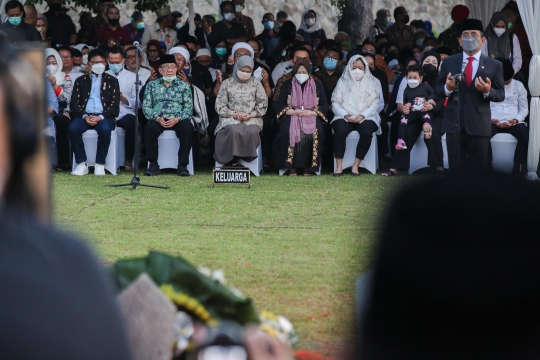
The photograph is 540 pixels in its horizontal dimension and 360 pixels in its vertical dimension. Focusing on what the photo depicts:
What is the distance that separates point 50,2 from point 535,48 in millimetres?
8120

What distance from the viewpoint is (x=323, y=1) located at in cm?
3009

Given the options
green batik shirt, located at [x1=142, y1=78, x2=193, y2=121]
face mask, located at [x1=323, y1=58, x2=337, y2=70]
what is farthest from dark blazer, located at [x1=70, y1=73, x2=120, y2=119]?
face mask, located at [x1=323, y1=58, x2=337, y2=70]

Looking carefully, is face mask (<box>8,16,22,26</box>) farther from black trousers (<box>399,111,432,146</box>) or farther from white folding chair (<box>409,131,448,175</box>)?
white folding chair (<box>409,131,448,175</box>)

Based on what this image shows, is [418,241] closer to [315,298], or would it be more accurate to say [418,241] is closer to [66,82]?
[315,298]

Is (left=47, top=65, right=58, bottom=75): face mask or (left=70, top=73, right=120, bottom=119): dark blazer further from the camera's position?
(left=47, top=65, right=58, bottom=75): face mask

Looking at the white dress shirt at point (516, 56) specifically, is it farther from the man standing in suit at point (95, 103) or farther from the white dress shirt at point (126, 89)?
the man standing in suit at point (95, 103)

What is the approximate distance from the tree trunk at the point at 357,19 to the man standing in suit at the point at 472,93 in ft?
26.0

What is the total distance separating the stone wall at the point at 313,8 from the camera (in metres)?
29.8

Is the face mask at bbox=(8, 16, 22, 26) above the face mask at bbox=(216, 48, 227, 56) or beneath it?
above

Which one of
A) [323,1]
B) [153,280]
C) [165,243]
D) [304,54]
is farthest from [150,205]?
[323,1]

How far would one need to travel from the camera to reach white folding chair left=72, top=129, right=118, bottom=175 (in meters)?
10.8

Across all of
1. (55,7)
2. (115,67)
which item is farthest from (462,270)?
(55,7)

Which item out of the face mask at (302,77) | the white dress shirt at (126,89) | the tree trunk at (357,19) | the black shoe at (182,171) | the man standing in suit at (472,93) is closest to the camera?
the man standing in suit at (472,93)

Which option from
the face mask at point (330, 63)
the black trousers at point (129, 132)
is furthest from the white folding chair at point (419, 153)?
the black trousers at point (129, 132)
